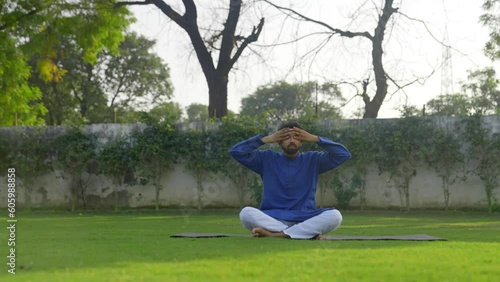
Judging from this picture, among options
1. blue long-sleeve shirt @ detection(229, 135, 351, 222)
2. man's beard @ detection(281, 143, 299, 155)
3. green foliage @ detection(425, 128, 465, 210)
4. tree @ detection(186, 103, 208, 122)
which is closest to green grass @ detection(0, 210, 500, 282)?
blue long-sleeve shirt @ detection(229, 135, 351, 222)

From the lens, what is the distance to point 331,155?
6.94 m

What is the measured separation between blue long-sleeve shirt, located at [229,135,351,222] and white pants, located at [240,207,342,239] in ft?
0.43

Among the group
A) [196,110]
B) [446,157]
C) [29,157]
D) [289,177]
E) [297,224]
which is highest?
[196,110]

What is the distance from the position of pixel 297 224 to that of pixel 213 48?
44.2ft

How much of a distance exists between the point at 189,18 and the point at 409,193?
7448 millimetres

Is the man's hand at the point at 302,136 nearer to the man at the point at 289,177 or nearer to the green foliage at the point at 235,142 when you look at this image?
the man at the point at 289,177

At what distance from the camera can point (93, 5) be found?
19.0 m

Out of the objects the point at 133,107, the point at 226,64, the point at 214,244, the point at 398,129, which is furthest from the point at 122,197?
the point at 133,107

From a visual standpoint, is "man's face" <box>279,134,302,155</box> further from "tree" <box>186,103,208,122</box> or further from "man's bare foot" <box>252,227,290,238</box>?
"tree" <box>186,103,208,122</box>

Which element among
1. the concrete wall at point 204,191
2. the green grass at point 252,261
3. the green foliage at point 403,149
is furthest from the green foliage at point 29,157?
the green grass at point 252,261

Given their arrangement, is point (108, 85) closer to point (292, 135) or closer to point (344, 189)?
point (344, 189)

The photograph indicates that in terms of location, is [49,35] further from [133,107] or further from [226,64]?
[133,107]

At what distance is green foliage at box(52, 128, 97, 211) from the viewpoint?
16.7 meters

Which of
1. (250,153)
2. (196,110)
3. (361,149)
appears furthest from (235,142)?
(196,110)
